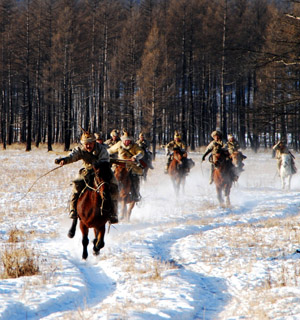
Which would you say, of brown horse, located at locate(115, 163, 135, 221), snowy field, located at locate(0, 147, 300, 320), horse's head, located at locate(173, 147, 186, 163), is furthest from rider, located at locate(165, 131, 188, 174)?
brown horse, located at locate(115, 163, 135, 221)

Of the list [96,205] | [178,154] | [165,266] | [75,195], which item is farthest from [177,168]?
[165,266]

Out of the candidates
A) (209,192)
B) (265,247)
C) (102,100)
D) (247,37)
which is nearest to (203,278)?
(265,247)

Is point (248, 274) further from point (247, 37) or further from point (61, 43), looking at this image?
point (247, 37)

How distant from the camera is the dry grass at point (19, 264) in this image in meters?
6.00

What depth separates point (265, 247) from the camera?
291 inches

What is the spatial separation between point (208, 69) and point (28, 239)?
3824 centimetres

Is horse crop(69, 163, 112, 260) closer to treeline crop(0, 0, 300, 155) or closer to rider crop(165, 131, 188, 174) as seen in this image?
rider crop(165, 131, 188, 174)

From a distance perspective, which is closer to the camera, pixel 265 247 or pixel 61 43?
pixel 265 247

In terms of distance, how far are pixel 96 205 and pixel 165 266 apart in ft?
5.33

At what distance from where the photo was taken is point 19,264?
6.23m

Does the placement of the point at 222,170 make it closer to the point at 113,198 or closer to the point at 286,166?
the point at 286,166

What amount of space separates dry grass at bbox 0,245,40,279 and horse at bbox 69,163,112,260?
3.26ft

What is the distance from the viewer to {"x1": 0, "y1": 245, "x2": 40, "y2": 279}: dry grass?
19.7 feet

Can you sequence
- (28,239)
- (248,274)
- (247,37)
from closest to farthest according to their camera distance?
(248,274) < (28,239) < (247,37)
